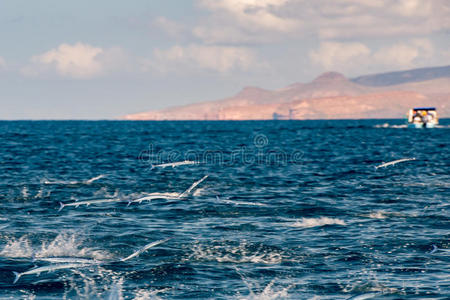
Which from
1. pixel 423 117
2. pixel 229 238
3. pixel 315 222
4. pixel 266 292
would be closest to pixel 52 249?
pixel 229 238

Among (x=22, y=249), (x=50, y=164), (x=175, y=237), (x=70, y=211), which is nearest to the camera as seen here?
(x=22, y=249)

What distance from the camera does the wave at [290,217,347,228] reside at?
20.7 meters

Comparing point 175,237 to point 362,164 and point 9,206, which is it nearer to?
point 9,206

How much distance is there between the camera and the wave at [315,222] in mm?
20719

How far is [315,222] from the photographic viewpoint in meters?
21.2

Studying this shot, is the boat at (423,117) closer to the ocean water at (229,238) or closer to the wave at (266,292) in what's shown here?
the ocean water at (229,238)

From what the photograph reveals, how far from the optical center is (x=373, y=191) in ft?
96.3

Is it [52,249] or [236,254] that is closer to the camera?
[236,254]

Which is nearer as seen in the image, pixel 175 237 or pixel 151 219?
pixel 175 237

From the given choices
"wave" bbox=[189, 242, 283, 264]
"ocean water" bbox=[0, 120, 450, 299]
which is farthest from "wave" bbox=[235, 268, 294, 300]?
"wave" bbox=[189, 242, 283, 264]

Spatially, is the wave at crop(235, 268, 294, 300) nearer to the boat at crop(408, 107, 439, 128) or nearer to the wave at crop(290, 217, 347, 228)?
the wave at crop(290, 217, 347, 228)

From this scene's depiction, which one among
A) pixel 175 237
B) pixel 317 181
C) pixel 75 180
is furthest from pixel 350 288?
pixel 75 180

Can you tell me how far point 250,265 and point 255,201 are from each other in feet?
35.2

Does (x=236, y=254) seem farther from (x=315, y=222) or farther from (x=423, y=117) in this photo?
(x=423, y=117)
